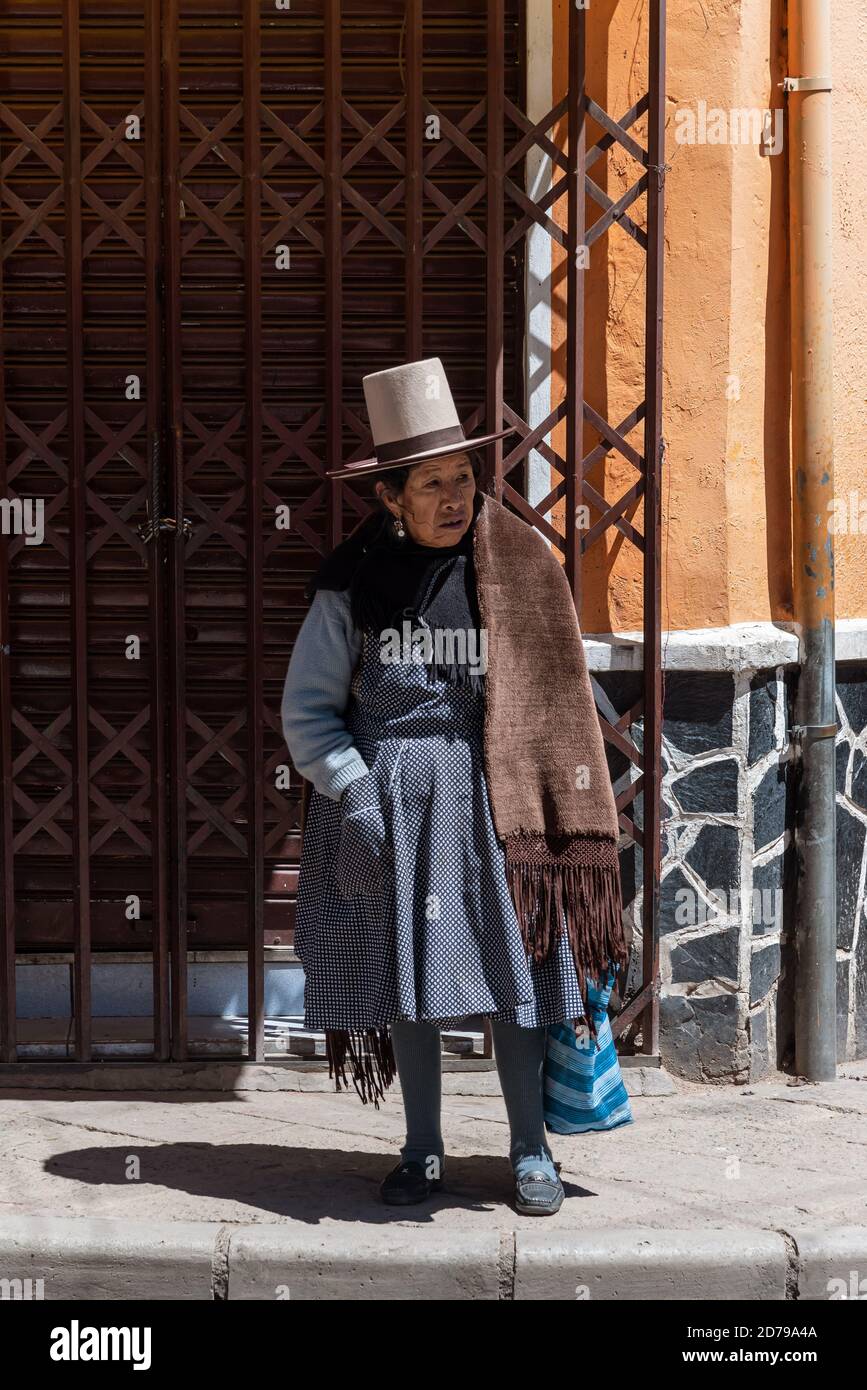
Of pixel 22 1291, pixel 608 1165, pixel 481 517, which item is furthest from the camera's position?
pixel 608 1165

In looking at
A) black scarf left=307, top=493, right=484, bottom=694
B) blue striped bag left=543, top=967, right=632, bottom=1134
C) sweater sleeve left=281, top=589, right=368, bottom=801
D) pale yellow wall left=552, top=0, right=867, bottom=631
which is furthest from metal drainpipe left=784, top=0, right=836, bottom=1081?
sweater sleeve left=281, top=589, right=368, bottom=801

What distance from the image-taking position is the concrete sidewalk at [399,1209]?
4203 mm

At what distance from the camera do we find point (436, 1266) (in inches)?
165

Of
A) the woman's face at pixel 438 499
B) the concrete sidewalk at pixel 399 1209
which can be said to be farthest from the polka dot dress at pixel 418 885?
the concrete sidewalk at pixel 399 1209

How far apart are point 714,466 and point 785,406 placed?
402mm

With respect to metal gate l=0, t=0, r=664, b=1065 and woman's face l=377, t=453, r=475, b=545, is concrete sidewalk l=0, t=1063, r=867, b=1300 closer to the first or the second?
metal gate l=0, t=0, r=664, b=1065

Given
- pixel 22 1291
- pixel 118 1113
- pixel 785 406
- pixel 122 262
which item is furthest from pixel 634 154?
pixel 22 1291

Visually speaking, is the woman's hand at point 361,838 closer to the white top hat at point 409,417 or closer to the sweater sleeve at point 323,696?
the sweater sleeve at point 323,696

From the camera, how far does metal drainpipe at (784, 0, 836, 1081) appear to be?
19.1 ft

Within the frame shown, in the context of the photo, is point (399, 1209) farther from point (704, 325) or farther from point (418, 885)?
point (704, 325)

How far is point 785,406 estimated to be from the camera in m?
5.95

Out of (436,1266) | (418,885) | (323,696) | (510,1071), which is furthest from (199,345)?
(436,1266)

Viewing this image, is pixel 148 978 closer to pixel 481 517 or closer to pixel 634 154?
pixel 481 517

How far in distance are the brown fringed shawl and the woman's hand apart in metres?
0.35
